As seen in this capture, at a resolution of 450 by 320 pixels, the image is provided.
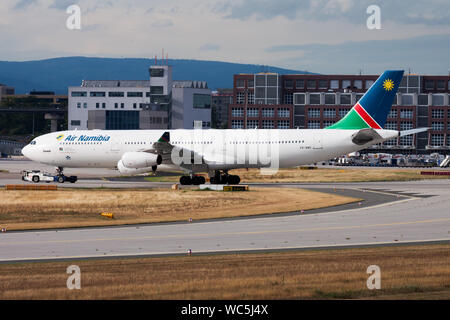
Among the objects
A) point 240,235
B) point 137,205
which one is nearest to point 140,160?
point 137,205

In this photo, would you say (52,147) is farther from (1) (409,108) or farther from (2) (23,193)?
(1) (409,108)

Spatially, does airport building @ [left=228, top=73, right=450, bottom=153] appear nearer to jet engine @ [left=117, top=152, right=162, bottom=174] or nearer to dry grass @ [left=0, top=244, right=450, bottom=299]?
jet engine @ [left=117, top=152, right=162, bottom=174]

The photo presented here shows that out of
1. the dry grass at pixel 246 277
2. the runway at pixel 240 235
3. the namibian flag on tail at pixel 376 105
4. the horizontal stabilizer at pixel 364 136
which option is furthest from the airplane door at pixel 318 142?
the dry grass at pixel 246 277

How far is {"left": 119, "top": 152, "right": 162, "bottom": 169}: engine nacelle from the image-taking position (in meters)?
54.8

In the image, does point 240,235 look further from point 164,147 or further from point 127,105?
point 127,105

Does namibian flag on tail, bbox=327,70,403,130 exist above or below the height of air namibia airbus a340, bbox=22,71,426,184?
above

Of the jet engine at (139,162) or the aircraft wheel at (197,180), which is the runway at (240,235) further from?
the jet engine at (139,162)

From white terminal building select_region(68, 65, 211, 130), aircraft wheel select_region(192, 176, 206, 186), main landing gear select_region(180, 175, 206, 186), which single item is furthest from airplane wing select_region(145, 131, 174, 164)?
white terminal building select_region(68, 65, 211, 130)

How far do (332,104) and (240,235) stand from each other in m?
135

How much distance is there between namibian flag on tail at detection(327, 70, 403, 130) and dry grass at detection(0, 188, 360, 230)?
9.84 m

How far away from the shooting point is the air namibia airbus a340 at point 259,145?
55188 mm

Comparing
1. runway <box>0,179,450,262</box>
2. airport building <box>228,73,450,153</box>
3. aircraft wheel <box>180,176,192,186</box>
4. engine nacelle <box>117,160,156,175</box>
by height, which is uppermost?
airport building <box>228,73,450,153</box>

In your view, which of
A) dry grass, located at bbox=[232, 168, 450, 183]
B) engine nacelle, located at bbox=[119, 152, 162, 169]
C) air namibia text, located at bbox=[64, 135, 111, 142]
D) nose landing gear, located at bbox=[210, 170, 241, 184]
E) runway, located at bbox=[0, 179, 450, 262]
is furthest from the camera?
dry grass, located at bbox=[232, 168, 450, 183]
